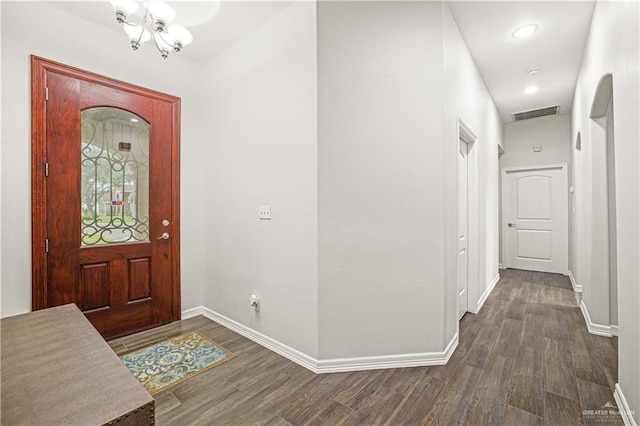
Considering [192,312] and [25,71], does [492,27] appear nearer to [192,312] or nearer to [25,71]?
[25,71]

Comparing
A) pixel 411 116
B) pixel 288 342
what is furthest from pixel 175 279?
pixel 411 116

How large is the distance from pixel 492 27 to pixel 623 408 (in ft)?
9.98

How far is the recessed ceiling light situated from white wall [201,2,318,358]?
2.06m

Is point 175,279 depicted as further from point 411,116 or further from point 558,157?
point 558,157

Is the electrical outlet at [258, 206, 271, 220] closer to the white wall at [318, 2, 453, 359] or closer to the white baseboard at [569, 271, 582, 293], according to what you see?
the white wall at [318, 2, 453, 359]

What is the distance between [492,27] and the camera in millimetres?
2699

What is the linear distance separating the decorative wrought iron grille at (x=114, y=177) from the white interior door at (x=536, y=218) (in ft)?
20.1

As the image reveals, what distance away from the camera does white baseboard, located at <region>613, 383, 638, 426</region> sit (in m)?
1.53

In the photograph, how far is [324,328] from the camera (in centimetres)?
214

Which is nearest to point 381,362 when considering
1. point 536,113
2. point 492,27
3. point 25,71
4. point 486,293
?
point 486,293

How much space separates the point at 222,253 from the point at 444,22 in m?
2.88

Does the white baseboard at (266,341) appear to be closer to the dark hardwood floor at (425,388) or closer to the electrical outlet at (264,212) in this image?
the dark hardwood floor at (425,388)

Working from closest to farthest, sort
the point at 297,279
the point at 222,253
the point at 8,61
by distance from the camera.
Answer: the point at 8,61, the point at 297,279, the point at 222,253

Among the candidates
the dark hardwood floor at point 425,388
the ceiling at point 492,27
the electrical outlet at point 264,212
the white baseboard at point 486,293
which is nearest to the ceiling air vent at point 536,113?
the ceiling at point 492,27
